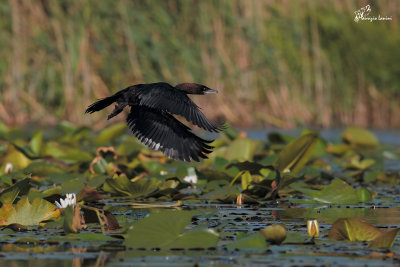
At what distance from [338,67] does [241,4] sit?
2148mm

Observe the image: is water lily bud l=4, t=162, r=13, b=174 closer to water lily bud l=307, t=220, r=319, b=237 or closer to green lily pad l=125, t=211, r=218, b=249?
green lily pad l=125, t=211, r=218, b=249

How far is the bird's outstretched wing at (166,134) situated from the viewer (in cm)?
526

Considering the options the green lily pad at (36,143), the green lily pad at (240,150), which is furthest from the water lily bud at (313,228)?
the green lily pad at (36,143)

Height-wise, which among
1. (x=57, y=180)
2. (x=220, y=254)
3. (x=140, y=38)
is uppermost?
(x=140, y=38)

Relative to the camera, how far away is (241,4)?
1320 centimetres

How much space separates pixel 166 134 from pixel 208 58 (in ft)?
24.8

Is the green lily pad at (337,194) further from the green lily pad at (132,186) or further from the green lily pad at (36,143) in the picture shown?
the green lily pad at (36,143)

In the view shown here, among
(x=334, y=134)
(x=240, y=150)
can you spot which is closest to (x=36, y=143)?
(x=240, y=150)

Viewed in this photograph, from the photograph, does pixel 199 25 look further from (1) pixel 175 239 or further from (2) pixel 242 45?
(1) pixel 175 239

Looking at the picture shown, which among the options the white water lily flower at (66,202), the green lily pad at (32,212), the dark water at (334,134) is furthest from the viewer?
the dark water at (334,134)

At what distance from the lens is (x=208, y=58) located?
42.1ft

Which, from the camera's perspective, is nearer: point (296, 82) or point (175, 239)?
point (175, 239)

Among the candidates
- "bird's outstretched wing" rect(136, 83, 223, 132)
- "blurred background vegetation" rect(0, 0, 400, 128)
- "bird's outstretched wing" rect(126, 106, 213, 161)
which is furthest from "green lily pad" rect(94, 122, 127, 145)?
"bird's outstretched wing" rect(136, 83, 223, 132)

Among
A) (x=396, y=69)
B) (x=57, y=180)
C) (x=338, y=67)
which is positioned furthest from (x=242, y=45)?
(x=57, y=180)
